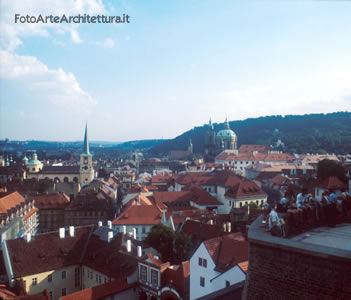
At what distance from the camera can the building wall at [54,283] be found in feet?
90.1

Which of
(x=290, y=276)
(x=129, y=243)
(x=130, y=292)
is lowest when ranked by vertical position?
(x=130, y=292)

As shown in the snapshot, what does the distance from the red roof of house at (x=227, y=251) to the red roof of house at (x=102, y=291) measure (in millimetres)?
6448

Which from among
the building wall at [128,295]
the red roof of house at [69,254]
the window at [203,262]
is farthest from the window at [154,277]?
the window at [203,262]

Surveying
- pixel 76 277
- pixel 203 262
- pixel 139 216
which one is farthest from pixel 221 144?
pixel 203 262

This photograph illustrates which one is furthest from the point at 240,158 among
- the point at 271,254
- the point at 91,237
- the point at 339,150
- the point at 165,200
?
the point at 271,254

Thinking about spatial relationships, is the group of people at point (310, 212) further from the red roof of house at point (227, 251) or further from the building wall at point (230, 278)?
the red roof of house at point (227, 251)

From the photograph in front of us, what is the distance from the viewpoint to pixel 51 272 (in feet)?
93.4

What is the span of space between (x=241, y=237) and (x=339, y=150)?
134288 mm

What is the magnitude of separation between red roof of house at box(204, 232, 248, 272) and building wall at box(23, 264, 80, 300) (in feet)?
42.9

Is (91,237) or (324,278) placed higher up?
(324,278)

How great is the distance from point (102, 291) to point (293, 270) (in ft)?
70.1

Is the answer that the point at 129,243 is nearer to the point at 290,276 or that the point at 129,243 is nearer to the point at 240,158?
the point at 290,276

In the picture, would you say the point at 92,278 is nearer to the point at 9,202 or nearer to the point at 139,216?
the point at 139,216

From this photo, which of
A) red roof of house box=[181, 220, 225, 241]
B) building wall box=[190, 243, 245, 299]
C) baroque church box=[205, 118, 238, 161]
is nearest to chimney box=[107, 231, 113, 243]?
red roof of house box=[181, 220, 225, 241]
